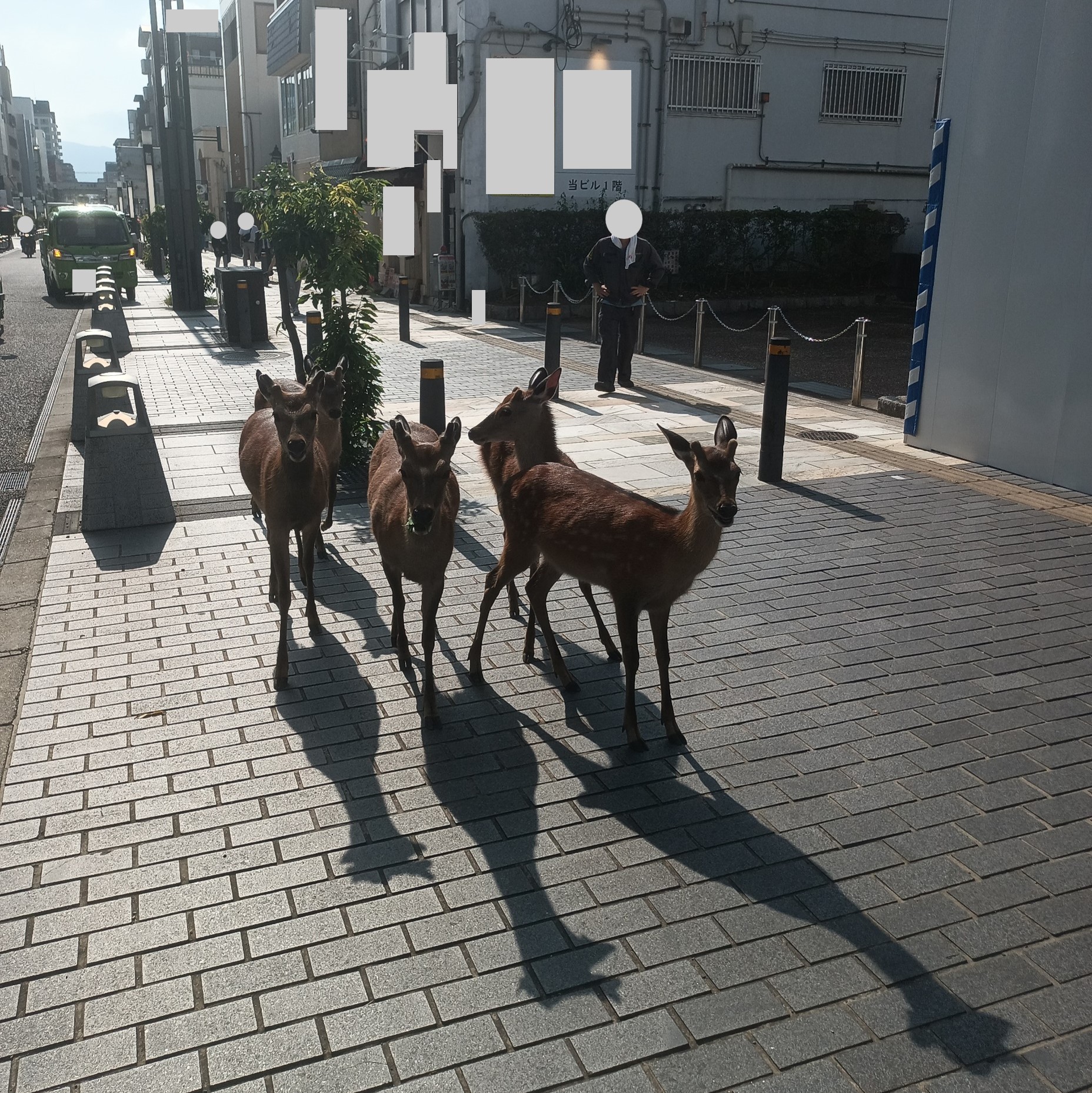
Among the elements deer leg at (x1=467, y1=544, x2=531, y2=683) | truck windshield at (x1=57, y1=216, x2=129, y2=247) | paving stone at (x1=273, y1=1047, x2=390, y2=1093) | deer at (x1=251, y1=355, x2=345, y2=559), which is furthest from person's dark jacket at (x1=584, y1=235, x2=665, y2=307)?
truck windshield at (x1=57, y1=216, x2=129, y2=247)

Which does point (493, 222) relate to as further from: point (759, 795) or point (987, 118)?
point (759, 795)

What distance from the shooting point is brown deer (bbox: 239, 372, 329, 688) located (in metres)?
5.17

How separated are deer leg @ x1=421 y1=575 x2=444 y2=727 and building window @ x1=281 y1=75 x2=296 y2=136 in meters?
45.6

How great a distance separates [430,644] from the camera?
16.0 feet

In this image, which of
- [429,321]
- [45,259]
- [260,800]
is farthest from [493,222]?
[260,800]

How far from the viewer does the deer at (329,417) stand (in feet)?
20.6

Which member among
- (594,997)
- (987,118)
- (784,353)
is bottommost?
→ (594,997)

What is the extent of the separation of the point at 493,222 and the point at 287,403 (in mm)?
20315

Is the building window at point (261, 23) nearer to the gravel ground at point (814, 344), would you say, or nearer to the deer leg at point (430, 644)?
the gravel ground at point (814, 344)

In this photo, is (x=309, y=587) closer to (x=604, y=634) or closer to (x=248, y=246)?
(x=604, y=634)

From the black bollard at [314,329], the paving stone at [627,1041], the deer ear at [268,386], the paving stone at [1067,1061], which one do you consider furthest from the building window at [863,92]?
the paving stone at [627,1041]

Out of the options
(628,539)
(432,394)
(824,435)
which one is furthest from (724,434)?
(824,435)

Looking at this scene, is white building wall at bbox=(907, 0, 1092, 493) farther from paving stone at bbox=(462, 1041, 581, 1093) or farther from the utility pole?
the utility pole

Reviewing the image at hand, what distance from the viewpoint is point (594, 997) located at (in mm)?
3193
